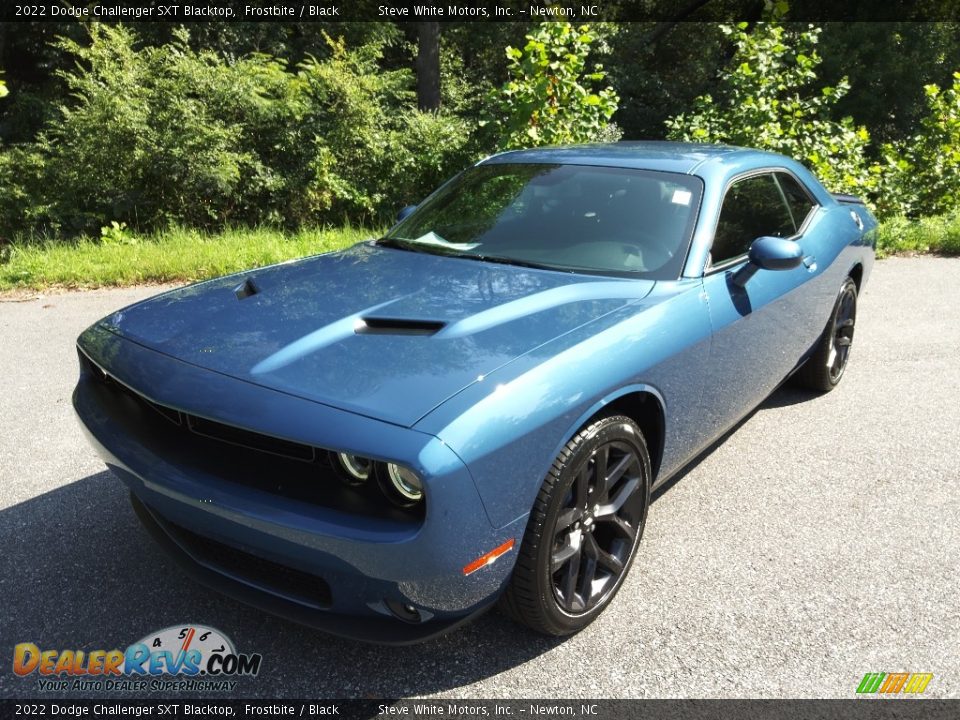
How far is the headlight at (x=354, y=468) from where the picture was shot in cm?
203

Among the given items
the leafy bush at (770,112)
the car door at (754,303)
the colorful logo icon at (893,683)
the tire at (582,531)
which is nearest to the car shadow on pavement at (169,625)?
the tire at (582,531)

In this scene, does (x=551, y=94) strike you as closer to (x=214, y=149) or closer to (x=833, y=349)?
(x=833, y=349)

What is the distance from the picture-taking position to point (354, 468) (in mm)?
2043

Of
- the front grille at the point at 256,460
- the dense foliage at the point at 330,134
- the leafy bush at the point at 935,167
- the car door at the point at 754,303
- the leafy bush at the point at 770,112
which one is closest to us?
the front grille at the point at 256,460

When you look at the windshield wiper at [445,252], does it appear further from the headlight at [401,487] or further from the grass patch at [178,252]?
the grass patch at [178,252]

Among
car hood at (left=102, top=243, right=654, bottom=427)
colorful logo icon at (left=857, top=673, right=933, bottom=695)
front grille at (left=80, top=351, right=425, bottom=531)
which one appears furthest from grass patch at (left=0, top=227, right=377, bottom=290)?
colorful logo icon at (left=857, top=673, right=933, bottom=695)

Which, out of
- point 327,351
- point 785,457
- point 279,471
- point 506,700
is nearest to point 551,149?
point 785,457

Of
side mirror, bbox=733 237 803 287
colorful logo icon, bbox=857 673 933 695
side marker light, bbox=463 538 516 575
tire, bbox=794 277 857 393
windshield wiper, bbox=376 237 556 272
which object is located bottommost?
colorful logo icon, bbox=857 673 933 695

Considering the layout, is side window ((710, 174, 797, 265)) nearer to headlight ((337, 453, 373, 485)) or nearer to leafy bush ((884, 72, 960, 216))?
headlight ((337, 453, 373, 485))

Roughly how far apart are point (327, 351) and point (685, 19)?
23.7 m

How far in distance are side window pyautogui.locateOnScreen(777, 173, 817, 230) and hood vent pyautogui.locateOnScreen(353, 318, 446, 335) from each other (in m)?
2.46

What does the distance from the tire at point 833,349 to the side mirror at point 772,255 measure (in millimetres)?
1377

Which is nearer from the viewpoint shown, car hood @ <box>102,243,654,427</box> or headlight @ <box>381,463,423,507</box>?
headlight @ <box>381,463,423,507</box>

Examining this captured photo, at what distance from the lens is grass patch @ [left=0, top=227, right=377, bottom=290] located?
24.0ft
